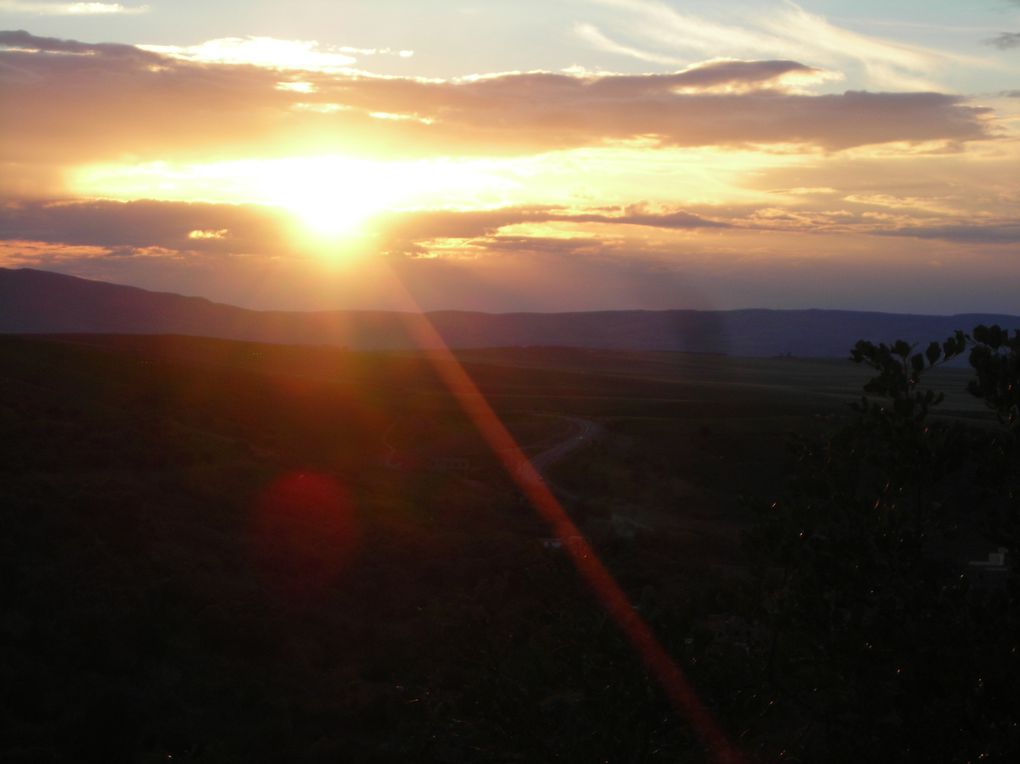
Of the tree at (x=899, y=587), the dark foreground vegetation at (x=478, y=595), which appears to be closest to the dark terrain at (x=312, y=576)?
the dark foreground vegetation at (x=478, y=595)

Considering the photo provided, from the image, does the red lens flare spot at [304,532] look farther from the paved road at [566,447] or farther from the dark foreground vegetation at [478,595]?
the paved road at [566,447]

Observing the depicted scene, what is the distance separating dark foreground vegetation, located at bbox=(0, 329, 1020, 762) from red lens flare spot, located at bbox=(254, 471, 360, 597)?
0.43ft

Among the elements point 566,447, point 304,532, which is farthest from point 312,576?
point 566,447

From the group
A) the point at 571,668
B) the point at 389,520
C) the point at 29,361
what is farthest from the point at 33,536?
the point at 29,361

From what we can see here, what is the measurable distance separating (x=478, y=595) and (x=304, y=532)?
23.6 ft

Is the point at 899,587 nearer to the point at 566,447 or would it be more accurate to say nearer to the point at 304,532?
the point at 304,532

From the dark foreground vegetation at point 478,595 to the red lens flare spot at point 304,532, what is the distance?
13cm

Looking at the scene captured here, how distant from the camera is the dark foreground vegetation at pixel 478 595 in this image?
28.1 ft

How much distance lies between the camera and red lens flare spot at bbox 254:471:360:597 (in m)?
24.6

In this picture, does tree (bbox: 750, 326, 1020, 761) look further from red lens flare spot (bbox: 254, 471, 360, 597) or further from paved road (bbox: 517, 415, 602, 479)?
paved road (bbox: 517, 415, 602, 479)

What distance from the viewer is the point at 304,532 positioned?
1115 inches

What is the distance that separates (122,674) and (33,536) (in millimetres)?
6356

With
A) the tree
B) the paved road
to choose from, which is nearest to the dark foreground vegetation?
the tree

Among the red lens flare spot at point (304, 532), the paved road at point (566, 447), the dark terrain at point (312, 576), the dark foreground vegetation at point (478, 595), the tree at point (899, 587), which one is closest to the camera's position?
the tree at point (899, 587)
